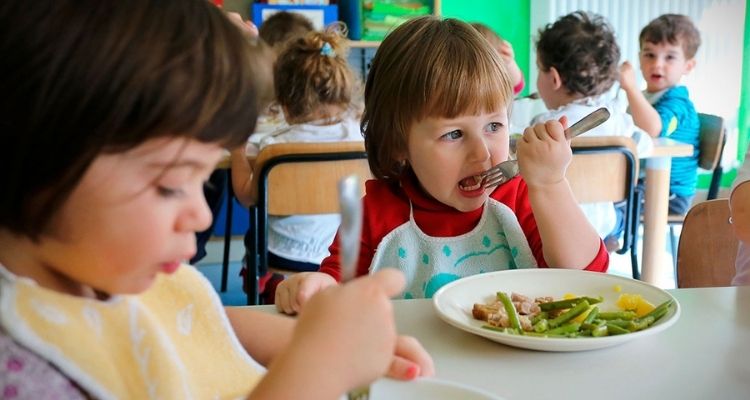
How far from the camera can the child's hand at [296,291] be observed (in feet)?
2.90

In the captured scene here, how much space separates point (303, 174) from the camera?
1.80 metres

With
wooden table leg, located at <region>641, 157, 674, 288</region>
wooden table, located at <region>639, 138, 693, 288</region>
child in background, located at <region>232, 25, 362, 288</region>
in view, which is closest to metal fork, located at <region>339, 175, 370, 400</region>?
child in background, located at <region>232, 25, 362, 288</region>

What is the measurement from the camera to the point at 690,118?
3.13 m

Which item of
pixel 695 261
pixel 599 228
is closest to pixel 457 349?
pixel 695 261

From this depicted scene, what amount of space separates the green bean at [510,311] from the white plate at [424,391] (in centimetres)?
18

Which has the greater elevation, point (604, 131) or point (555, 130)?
point (555, 130)

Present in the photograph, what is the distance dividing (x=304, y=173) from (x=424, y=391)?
1.20m

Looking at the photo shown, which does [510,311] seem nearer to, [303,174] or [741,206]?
[741,206]

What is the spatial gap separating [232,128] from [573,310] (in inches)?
18.4

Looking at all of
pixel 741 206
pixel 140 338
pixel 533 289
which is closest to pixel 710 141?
pixel 741 206

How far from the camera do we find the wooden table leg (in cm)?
239

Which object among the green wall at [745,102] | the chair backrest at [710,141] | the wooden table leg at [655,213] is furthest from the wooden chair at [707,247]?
the green wall at [745,102]

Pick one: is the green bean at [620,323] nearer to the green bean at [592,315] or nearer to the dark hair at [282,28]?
the green bean at [592,315]

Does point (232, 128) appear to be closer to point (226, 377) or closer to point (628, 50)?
point (226, 377)
